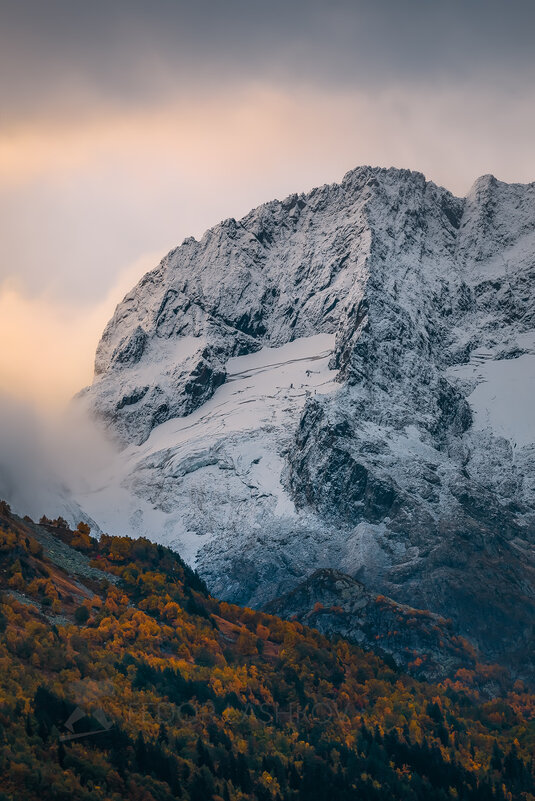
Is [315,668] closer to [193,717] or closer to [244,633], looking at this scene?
[244,633]

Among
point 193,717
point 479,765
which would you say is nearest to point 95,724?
point 193,717

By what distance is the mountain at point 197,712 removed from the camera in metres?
136

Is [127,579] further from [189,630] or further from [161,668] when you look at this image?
[161,668]

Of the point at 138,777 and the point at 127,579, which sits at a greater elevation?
the point at 127,579

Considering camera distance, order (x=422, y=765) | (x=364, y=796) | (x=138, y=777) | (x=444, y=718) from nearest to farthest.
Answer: (x=138, y=777) → (x=364, y=796) → (x=422, y=765) → (x=444, y=718)

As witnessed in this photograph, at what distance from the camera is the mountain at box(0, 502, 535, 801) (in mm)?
136125

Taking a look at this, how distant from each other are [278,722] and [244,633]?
28981 millimetres

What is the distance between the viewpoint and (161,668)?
6496 inches

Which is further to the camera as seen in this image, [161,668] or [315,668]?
[315,668]

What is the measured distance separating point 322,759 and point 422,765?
50.7 feet

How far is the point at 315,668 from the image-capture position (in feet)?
612

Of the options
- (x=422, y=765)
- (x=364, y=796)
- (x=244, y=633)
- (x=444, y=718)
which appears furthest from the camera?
(x=244, y=633)

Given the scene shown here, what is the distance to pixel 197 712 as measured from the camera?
156 meters

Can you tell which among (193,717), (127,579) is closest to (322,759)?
(193,717)
